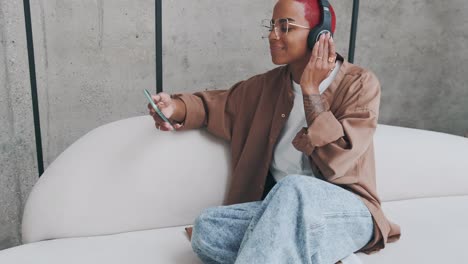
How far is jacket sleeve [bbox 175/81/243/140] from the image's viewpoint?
1.35 meters

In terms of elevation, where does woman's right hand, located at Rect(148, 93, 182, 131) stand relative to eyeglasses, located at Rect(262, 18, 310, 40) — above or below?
below

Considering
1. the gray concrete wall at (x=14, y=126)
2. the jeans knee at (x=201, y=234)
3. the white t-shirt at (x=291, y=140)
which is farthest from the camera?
the gray concrete wall at (x=14, y=126)

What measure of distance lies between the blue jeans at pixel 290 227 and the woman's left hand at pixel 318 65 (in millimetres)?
194

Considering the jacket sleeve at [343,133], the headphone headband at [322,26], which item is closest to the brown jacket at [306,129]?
the jacket sleeve at [343,133]

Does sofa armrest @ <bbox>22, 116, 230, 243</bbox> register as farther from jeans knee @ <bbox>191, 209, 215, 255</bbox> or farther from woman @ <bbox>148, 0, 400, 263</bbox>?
jeans knee @ <bbox>191, 209, 215, 255</bbox>

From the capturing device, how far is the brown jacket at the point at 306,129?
3.72 feet

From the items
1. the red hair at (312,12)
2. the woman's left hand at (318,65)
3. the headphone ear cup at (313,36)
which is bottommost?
the woman's left hand at (318,65)

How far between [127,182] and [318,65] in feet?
1.72

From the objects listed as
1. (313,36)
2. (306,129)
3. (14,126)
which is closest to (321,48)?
(313,36)

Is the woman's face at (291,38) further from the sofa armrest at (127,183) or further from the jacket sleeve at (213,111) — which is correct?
the sofa armrest at (127,183)

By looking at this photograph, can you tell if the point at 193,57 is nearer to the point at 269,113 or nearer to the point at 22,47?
the point at 22,47

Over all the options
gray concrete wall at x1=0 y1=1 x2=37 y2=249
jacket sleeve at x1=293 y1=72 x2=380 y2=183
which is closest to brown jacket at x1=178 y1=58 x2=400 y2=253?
jacket sleeve at x1=293 y1=72 x2=380 y2=183

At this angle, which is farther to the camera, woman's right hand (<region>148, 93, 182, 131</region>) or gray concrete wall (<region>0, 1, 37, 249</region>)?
gray concrete wall (<region>0, 1, 37, 249</region>)

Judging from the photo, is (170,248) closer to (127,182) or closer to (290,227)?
(127,182)
